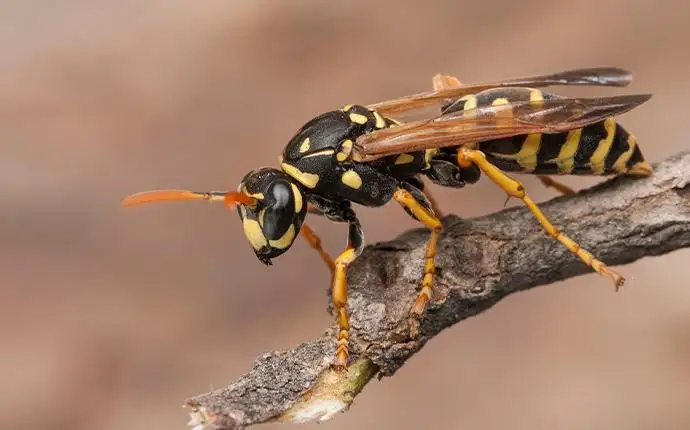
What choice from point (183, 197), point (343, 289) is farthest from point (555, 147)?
point (183, 197)

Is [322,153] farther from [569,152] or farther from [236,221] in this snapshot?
[236,221]

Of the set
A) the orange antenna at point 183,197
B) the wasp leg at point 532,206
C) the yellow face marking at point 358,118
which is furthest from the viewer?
the yellow face marking at point 358,118

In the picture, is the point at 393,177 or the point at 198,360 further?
the point at 198,360

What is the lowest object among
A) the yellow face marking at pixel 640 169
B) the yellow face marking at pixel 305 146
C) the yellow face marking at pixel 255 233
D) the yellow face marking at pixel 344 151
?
the yellow face marking at pixel 640 169

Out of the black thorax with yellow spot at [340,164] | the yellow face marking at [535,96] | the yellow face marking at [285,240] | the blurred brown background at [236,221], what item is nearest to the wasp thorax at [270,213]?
the yellow face marking at [285,240]

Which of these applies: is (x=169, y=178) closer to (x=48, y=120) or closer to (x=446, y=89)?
(x=48, y=120)

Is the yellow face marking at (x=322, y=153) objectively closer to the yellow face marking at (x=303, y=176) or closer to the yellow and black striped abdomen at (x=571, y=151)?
the yellow face marking at (x=303, y=176)

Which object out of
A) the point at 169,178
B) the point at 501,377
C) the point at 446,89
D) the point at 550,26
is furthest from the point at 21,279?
the point at 550,26
